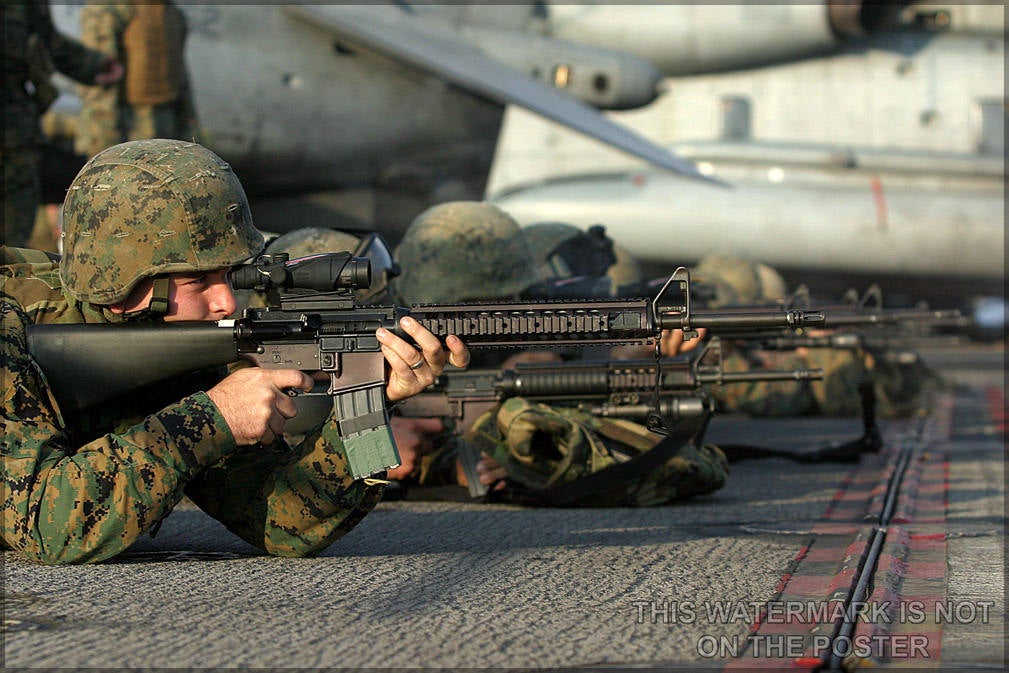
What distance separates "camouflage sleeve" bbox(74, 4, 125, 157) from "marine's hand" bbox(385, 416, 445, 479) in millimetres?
4720

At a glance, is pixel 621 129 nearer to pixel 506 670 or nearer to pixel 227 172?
pixel 227 172

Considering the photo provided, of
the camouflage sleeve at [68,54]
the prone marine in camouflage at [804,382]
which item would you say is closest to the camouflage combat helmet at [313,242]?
the camouflage sleeve at [68,54]

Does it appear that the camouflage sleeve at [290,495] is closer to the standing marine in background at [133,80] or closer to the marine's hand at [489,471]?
the marine's hand at [489,471]

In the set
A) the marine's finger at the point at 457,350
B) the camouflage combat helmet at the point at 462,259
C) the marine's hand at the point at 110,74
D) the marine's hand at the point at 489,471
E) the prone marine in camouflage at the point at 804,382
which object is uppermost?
the marine's hand at the point at 110,74

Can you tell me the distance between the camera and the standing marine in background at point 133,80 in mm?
9367

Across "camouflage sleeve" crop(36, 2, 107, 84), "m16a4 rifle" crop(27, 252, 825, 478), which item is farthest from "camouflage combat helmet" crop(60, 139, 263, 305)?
"camouflage sleeve" crop(36, 2, 107, 84)

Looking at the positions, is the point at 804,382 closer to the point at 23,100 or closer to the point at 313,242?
the point at 313,242

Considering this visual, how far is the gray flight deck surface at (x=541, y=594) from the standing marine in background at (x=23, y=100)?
12.2 feet

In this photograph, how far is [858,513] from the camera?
525 centimetres

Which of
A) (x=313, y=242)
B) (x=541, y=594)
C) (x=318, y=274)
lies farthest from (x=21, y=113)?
(x=541, y=594)

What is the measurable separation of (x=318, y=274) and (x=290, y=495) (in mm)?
595

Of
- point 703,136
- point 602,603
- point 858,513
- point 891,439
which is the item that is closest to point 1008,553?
point 858,513

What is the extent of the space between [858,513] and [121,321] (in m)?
3.01

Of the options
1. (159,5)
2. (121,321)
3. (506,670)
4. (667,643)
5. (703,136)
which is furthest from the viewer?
(703,136)
